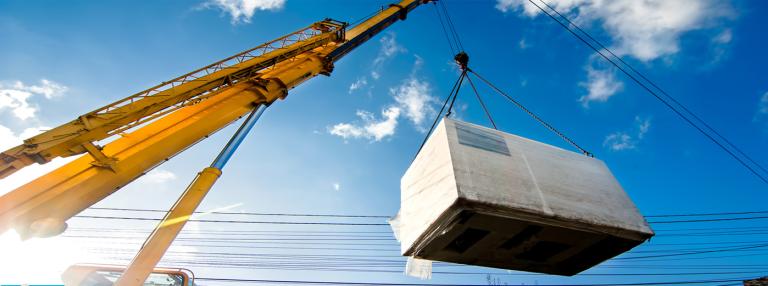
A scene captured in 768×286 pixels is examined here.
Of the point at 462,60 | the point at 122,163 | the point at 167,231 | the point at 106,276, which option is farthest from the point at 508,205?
the point at 106,276

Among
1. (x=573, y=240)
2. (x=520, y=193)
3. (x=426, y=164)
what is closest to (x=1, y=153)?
(x=426, y=164)

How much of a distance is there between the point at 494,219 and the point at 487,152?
24.3 inches

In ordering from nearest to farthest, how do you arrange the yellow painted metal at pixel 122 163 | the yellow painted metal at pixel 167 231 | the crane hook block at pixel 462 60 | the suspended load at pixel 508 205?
the suspended load at pixel 508 205, the yellow painted metal at pixel 122 163, the yellow painted metal at pixel 167 231, the crane hook block at pixel 462 60

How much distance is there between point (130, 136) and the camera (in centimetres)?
505

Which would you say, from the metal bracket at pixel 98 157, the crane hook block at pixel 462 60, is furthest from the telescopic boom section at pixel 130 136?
the crane hook block at pixel 462 60

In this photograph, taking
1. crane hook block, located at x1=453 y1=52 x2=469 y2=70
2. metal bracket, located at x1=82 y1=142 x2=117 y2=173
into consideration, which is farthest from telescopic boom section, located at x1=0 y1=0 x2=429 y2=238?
crane hook block, located at x1=453 y1=52 x2=469 y2=70

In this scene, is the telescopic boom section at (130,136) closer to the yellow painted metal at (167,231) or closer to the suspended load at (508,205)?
the yellow painted metal at (167,231)

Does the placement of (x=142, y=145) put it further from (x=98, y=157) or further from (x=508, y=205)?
(x=508, y=205)

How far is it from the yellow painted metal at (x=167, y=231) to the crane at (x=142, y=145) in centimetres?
1

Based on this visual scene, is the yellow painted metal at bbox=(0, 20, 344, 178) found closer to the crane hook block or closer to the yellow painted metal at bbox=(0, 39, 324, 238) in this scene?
the yellow painted metal at bbox=(0, 39, 324, 238)

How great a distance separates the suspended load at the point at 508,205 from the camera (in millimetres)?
2807

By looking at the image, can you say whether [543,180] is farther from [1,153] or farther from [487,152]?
[1,153]

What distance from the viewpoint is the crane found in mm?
3957

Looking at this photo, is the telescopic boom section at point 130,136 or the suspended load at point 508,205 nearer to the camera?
the suspended load at point 508,205
